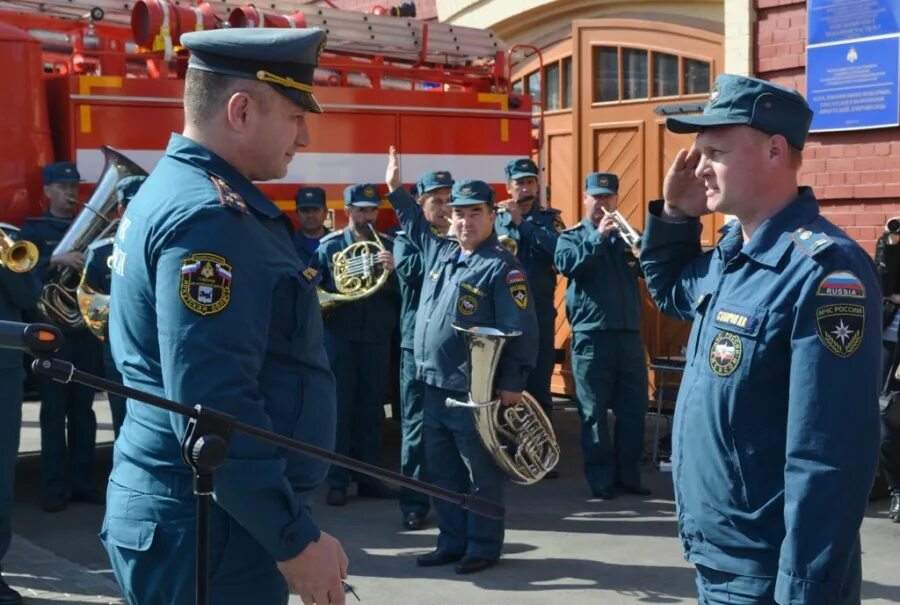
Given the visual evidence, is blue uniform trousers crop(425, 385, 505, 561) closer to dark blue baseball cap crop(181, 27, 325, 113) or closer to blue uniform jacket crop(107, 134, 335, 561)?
blue uniform jacket crop(107, 134, 335, 561)

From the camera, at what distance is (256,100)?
2.83 meters

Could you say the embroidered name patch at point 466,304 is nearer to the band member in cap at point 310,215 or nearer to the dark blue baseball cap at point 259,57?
the band member in cap at point 310,215

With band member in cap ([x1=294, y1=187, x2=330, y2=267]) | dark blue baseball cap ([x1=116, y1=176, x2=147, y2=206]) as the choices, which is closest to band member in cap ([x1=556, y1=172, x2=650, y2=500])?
band member in cap ([x1=294, y1=187, x2=330, y2=267])

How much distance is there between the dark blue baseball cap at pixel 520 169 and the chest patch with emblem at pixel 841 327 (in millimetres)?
6888

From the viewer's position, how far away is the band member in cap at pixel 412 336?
7.71 meters

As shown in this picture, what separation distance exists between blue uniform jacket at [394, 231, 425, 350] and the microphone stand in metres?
5.58

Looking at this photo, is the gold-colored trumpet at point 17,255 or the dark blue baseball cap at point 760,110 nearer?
the dark blue baseball cap at point 760,110

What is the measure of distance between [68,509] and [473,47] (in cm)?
496

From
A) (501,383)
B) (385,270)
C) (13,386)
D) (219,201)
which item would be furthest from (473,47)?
(219,201)

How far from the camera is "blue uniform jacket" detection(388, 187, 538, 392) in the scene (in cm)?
667

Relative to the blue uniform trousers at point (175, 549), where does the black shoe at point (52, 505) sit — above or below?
below

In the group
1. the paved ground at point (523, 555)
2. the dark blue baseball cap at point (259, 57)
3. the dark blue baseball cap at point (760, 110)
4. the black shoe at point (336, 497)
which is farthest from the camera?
the black shoe at point (336, 497)

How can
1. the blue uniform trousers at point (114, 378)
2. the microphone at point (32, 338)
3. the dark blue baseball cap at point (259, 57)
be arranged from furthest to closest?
the blue uniform trousers at point (114, 378) → the dark blue baseball cap at point (259, 57) → the microphone at point (32, 338)

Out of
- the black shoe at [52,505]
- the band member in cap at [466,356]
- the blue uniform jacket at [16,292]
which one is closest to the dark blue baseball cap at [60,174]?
the blue uniform jacket at [16,292]
